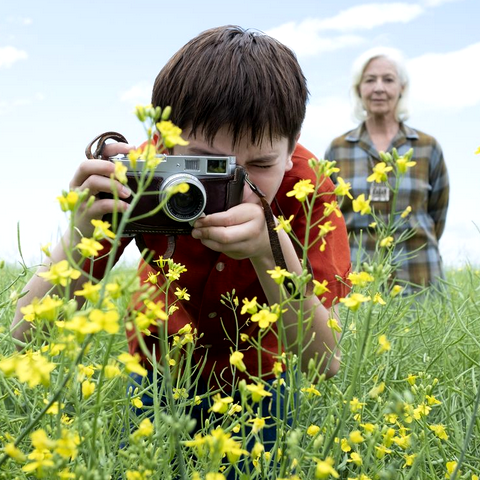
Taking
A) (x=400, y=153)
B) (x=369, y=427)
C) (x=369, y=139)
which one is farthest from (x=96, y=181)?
(x=369, y=139)

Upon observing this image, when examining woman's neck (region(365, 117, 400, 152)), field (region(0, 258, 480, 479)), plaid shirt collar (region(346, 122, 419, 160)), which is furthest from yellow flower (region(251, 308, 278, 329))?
woman's neck (region(365, 117, 400, 152))

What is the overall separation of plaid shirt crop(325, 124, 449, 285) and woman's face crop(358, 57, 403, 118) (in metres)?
0.12

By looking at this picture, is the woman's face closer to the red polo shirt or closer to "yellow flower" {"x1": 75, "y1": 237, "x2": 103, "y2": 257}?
the red polo shirt

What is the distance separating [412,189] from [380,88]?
24.0 inches

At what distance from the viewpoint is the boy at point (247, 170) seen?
1.05m

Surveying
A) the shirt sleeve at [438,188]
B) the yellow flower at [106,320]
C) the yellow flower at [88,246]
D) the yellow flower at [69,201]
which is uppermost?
the yellow flower at [69,201]

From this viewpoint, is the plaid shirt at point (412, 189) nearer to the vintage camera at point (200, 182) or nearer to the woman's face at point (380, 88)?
the woman's face at point (380, 88)

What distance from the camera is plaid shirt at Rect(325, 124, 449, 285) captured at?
11.1 feet

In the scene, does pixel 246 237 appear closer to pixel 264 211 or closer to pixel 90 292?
pixel 264 211

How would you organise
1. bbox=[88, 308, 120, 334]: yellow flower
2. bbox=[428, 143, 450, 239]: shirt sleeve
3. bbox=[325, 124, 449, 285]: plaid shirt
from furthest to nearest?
1. bbox=[428, 143, 450, 239]: shirt sleeve
2. bbox=[325, 124, 449, 285]: plaid shirt
3. bbox=[88, 308, 120, 334]: yellow flower

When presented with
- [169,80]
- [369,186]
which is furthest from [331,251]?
[369,186]

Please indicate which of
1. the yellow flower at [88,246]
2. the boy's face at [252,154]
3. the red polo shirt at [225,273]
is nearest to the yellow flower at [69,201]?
the yellow flower at [88,246]

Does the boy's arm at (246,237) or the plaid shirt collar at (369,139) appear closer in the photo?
the boy's arm at (246,237)

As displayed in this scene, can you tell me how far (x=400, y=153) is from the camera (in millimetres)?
3338
